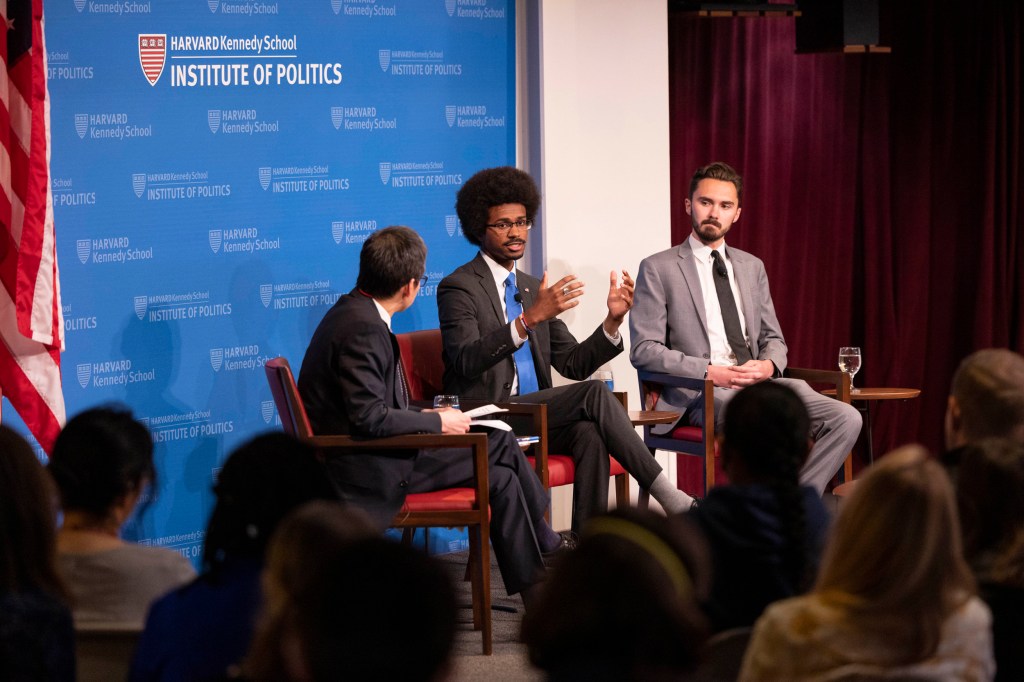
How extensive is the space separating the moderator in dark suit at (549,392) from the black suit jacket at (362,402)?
21.6 inches

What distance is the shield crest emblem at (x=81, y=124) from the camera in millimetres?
4426

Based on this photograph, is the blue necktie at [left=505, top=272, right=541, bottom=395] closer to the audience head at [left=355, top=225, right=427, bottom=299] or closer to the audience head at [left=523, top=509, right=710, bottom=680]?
the audience head at [left=355, top=225, right=427, bottom=299]

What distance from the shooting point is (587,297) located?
18.2 ft

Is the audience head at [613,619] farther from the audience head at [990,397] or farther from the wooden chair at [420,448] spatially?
the wooden chair at [420,448]

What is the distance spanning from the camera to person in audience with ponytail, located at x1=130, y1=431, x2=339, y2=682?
1869 millimetres

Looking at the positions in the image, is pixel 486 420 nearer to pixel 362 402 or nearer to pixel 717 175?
pixel 362 402

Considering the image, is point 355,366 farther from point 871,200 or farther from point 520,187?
point 871,200

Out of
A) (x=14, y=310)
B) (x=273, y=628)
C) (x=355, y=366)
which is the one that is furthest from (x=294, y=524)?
(x=14, y=310)

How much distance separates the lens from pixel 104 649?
7.13 feet

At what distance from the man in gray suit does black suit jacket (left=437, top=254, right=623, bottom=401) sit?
294 mm

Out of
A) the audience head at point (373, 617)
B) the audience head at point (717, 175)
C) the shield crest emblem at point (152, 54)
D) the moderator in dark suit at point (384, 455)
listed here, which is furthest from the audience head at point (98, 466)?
the audience head at point (717, 175)

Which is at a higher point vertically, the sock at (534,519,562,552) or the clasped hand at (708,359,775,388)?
the clasped hand at (708,359,775,388)

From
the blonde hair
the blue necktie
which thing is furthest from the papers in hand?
the blonde hair

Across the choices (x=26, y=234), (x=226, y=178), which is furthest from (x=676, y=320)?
(x=26, y=234)
